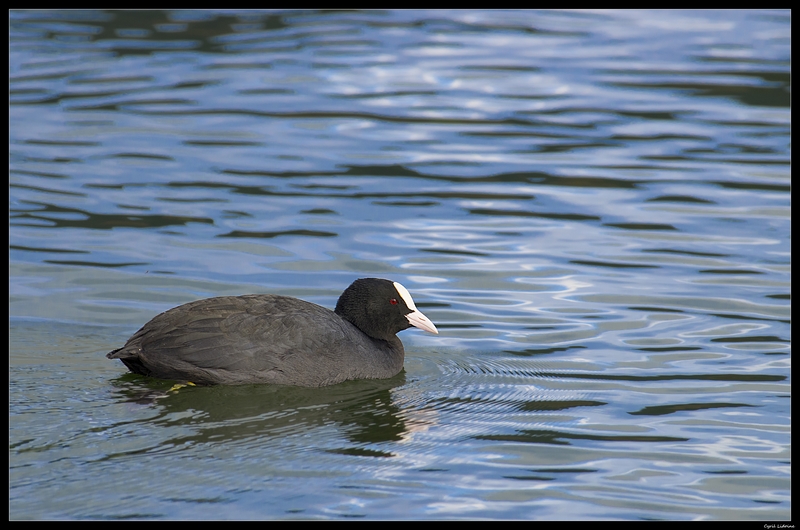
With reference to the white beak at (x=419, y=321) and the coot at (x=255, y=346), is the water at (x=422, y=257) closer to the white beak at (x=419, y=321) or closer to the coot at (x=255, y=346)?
the coot at (x=255, y=346)

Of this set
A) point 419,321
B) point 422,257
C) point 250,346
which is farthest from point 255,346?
point 422,257

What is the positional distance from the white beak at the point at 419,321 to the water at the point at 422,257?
0.32 metres

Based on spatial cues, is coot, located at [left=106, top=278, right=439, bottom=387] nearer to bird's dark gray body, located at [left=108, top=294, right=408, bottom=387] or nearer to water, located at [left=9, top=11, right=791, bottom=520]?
bird's dark gray body, located at [left=108, top=294, right=408, bottom=387]

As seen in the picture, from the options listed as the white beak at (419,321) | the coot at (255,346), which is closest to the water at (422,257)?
the coot at (255,346)

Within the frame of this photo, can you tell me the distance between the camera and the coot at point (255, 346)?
7.03 m

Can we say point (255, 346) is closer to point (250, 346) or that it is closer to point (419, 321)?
point (250, 346)

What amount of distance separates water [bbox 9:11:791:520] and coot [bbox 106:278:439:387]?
0.13m

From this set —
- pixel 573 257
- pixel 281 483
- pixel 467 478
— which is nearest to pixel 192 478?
pixel 281 483

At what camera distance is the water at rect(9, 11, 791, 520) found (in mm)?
5938

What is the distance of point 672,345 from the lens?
27.7ft

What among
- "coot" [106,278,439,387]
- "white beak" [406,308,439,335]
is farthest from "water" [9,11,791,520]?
"white beak" [406,308,439,335]

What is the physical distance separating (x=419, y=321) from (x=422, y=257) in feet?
8.56

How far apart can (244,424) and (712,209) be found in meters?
6.90

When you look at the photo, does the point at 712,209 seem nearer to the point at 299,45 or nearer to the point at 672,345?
the point at 672,345
